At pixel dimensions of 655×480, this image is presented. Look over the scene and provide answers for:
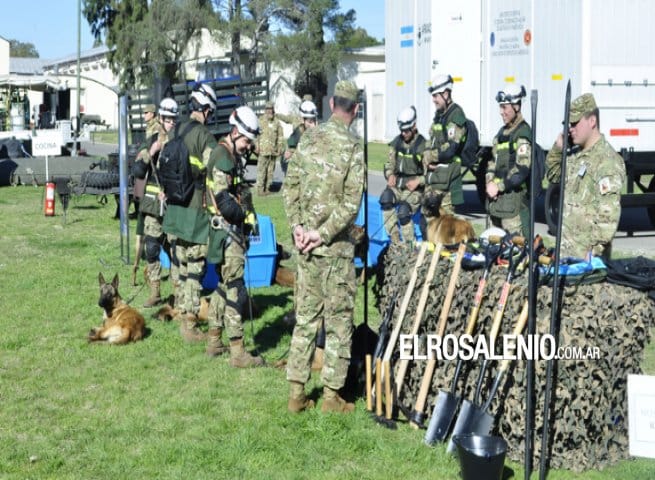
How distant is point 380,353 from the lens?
6.48 meters

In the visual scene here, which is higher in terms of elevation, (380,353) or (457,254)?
(457,254)

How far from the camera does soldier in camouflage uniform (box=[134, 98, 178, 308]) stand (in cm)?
978

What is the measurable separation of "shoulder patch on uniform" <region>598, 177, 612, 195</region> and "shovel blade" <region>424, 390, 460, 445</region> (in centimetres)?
170

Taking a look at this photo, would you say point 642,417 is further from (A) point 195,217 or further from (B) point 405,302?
(A) point 195,217

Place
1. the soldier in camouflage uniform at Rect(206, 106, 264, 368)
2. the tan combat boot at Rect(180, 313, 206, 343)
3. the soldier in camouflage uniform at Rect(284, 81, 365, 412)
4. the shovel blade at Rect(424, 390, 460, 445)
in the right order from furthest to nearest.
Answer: the tan combat boot at Rect(180, 313, 206, 343) < the soldier in camouflage uniform at Rect(206, 106, 264, 368) < the soldier in camouflage uniform at Rect(284, 81, 365, 412) < the shovel blade at Rect(424, 390, 460, 445)

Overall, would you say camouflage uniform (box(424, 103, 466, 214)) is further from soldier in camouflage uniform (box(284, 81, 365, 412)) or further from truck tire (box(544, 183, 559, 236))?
soldier in camouflage uniform (box(284, 81, 365, 412))

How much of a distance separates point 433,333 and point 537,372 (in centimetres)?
91

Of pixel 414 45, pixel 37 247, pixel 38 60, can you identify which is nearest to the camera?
pixel 37 247

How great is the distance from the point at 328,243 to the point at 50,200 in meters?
13.5

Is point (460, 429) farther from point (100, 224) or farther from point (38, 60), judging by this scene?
point (38, 60)

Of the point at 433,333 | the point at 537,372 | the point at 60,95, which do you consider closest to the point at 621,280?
the point at 537,372

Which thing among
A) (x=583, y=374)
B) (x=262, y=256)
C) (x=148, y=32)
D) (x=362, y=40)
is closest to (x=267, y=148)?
(x=262, y=256)

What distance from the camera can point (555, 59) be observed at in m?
12.9

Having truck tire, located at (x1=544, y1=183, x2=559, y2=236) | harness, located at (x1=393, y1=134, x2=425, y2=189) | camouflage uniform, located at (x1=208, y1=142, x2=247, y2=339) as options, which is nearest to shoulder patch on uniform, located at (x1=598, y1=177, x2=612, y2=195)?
truck tire, located at (x1=544, y1=183, x2=559, y2=236)
